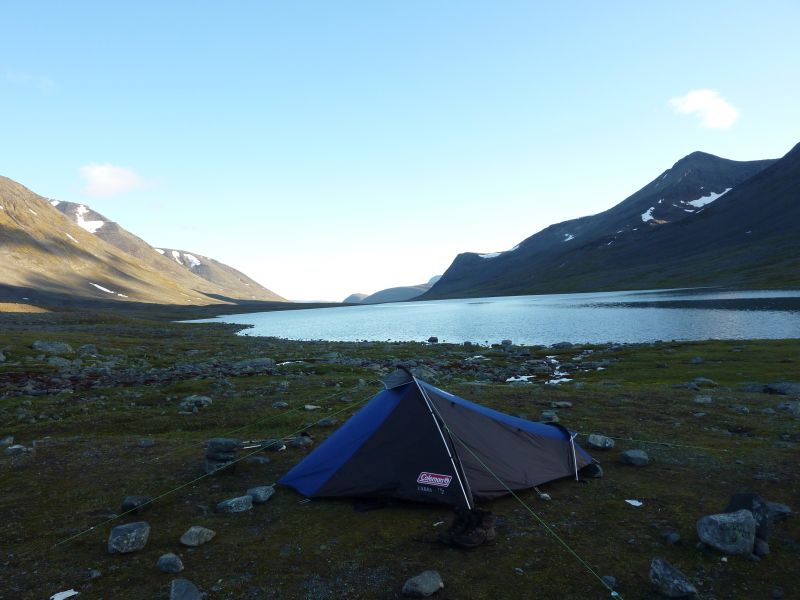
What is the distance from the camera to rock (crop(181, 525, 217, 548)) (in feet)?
26.9

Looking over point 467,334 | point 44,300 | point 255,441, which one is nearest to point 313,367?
point 255,441

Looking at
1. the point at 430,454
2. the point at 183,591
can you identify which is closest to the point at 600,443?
the point at 430,454

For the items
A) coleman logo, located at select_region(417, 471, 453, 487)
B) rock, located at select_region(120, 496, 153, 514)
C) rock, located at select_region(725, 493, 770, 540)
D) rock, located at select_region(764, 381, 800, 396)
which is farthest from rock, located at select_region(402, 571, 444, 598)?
rock, located at select_region(764, 381, 800, 396)

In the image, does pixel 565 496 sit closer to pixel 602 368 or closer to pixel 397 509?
pixel 397 509

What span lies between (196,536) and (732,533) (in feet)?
28.0

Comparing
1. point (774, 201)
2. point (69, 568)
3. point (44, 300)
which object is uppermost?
point (774, 201)

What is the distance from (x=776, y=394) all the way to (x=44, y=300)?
193 m

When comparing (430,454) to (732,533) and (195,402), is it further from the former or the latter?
(195,402)

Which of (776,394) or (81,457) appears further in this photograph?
(776,394)

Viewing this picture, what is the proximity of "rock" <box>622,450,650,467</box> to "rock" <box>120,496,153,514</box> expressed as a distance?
414 inches

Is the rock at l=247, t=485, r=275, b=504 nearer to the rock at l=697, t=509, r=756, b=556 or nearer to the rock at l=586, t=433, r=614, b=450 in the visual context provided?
the rock at l=697, t=509, r=756, b=556

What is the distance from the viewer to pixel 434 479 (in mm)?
9555

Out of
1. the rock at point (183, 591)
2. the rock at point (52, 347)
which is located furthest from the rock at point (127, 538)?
the rock at point (52, 347)

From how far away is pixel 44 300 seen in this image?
160 meters
